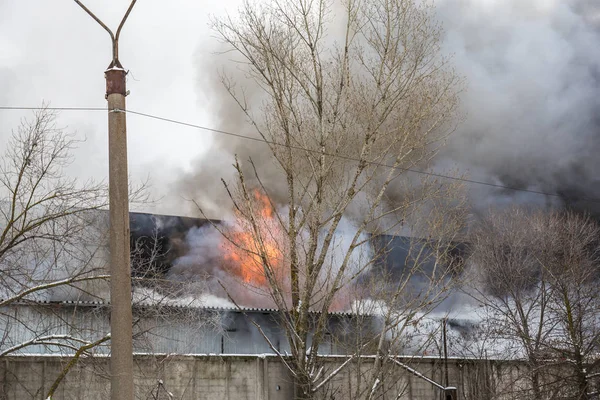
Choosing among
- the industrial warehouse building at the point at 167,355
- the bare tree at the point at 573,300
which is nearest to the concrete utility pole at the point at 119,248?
the industrial warehouse building at the point at 167,355

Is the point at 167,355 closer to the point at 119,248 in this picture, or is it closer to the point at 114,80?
the point at 119,248

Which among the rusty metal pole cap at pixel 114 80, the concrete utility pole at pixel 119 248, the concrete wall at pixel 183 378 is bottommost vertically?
the concrete wall at pixel 183 378

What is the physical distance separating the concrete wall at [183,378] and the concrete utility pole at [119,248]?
31.1 feet

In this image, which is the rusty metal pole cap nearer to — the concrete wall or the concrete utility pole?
the concrete utility pole

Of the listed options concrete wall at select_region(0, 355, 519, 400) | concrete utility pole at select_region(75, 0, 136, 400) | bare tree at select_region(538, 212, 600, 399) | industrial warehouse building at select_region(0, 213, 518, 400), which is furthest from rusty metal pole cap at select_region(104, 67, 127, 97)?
bare tree at select_region(538, 212, 600, 399)

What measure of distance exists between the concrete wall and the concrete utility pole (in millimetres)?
9484

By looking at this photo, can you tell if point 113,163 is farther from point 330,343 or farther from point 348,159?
point 330,343

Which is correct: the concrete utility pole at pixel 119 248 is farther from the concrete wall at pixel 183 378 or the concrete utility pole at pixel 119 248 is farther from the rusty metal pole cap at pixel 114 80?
the concrete wall at pixel 183 378

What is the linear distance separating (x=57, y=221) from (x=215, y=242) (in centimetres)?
1741

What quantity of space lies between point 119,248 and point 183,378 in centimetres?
1385

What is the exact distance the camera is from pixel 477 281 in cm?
3266

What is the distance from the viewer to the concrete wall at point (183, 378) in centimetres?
1738

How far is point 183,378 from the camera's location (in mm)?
19359

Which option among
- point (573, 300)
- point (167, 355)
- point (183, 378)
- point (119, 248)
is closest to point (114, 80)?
point (119, 248)
